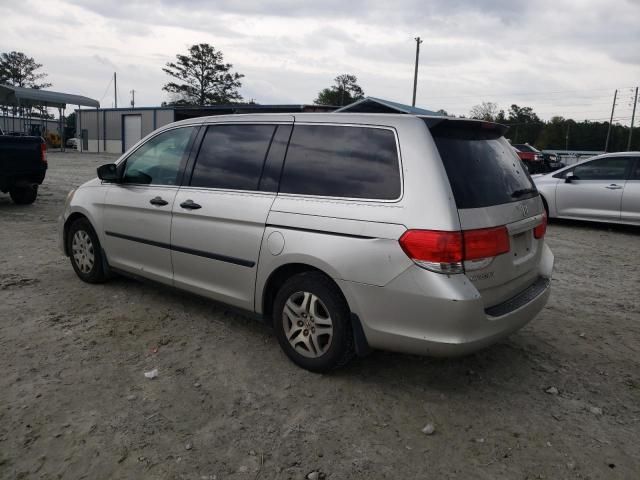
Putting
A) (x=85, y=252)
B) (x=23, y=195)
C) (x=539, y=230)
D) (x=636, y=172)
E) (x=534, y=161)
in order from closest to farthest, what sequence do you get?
(x=539, y=230) → (x=85, y=252) → (x=636, y=172) → (x=23, y=195) → (x=534, y=161)

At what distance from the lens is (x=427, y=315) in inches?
114

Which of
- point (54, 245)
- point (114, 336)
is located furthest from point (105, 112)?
point (114, 336)

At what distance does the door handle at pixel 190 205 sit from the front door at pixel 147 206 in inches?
7.5

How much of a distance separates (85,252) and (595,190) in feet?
29.1

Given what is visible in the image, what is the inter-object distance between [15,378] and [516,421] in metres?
3.06

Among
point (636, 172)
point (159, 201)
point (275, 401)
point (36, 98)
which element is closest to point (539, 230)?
point (275, 401)

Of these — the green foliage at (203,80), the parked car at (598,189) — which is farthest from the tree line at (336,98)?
the parked car at (598,189)

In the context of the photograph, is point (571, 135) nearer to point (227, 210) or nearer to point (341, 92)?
point (341, 92)

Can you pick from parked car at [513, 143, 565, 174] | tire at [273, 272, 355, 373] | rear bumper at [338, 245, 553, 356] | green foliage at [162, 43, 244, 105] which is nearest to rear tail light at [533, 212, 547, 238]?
rear bumper at [338, 245, 553, 356]

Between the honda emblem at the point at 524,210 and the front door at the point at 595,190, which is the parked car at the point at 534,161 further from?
the honda emblem at the point at 524,210

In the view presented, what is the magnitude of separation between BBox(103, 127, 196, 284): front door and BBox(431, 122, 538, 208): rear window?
220cm

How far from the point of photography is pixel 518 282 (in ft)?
11.0

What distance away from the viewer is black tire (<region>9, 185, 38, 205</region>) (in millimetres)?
10930

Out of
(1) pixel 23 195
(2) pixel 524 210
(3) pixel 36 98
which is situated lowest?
(1) pixel 23 195
